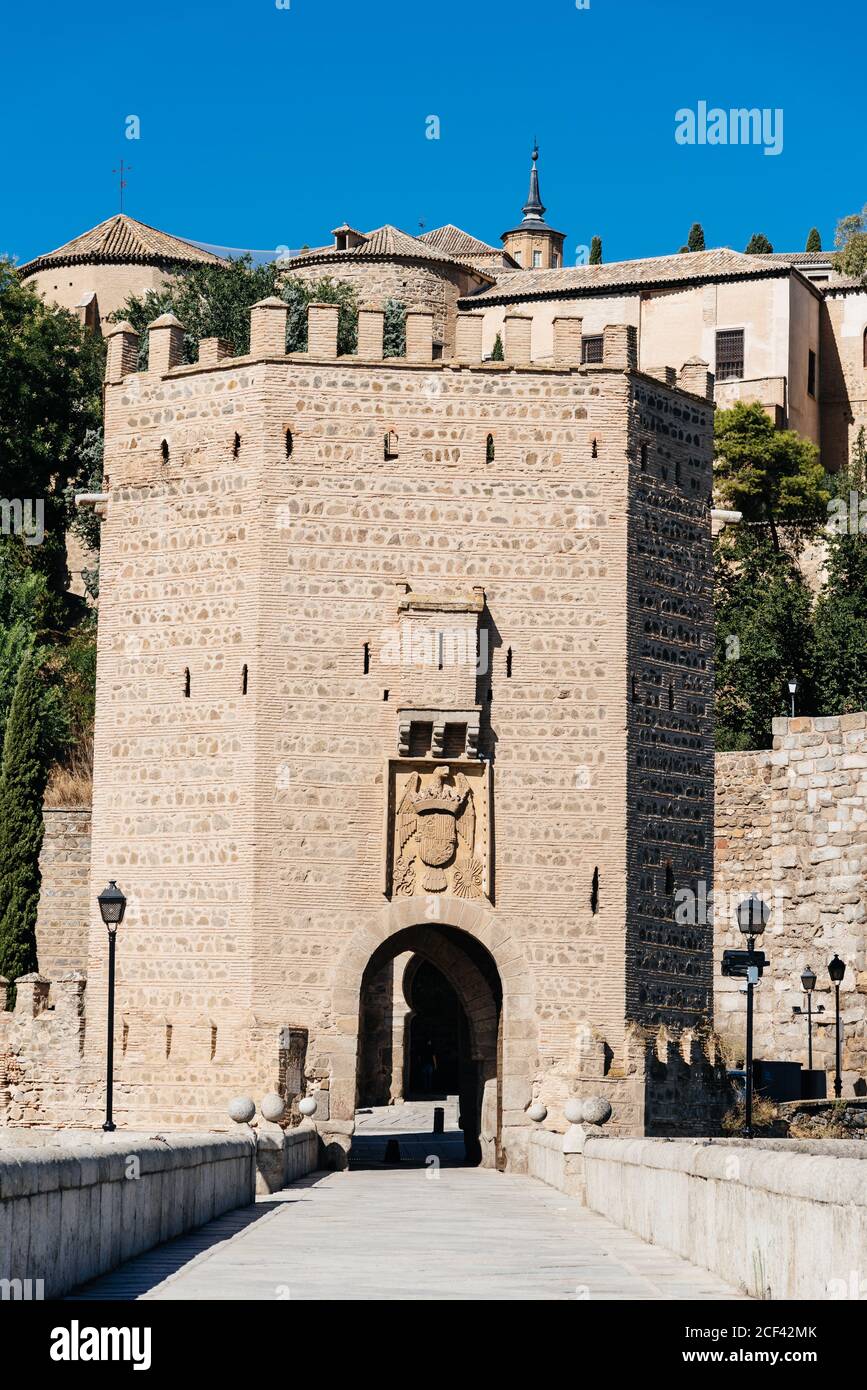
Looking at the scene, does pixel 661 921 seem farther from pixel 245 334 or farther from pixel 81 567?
pixel 81 567

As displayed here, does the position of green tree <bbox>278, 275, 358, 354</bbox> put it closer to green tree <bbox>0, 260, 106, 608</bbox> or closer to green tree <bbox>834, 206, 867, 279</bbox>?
green tree <bbox>0, 260, 106, 608</bbox>

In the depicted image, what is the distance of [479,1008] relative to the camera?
2656 centimetres

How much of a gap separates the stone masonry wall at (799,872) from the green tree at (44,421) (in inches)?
640

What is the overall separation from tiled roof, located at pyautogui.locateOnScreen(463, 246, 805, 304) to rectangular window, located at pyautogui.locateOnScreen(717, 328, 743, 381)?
160 centimetres

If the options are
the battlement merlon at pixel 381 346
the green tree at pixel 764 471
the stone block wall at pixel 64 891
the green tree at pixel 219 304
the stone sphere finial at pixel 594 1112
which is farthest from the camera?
the green tree at pixel 764 471

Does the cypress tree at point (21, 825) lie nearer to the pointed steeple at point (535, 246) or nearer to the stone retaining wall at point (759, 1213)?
the stone retaining wall at point (759, 1213)

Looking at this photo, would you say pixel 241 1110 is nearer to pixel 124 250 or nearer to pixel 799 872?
pixel 799 872

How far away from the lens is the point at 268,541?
25.5 metres

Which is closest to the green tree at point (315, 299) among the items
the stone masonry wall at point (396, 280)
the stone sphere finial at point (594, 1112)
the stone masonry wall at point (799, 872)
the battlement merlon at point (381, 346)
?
the stone masonry wall at point (396, 280)

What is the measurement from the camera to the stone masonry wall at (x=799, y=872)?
1348 inches

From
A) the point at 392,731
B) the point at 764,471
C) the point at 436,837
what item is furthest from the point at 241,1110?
the point at 764,471

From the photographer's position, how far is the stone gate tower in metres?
25.0

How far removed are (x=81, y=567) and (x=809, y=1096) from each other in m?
29.9
